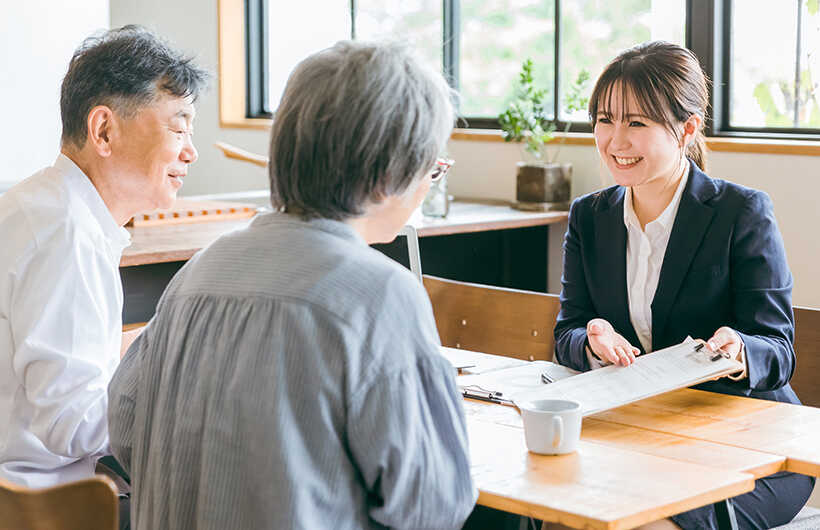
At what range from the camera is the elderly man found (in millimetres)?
1470

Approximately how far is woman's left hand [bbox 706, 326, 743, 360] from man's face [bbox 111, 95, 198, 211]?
0.94 m

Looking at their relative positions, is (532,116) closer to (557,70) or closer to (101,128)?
(557,70)

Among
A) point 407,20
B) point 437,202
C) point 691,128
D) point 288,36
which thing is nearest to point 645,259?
point 691,128

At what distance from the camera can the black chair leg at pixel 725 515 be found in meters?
1.57

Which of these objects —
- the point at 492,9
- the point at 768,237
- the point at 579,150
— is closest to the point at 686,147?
the point at 768,237

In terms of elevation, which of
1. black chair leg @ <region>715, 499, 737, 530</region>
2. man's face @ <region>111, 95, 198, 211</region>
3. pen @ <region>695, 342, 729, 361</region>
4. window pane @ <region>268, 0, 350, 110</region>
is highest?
window pane @ <region>268, 0, 350, 110</region>

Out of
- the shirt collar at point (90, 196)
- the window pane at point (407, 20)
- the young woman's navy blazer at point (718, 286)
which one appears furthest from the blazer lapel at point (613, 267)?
the window pane at point (407, 20)

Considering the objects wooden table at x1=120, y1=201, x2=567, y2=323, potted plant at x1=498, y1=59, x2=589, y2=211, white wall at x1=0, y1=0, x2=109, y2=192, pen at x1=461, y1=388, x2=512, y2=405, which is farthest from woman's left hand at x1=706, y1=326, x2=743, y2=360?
white wall at x1=0, y1=0, x2=109, y2=192

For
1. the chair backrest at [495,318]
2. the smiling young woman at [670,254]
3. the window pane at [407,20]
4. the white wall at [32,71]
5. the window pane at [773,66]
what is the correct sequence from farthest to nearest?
the window pane at [407,20] < the white wall at [32,71] < the window pane at [773,66] < the chair backrest at [495,318] < the smiling young woman at [670,254]

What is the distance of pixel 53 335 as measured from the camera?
58.0 inches

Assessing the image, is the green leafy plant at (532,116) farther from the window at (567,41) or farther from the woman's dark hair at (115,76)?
the woman's dark hair at (115,76)

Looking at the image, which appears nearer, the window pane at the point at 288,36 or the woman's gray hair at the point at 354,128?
the woman's gray hair at the point at 354,128

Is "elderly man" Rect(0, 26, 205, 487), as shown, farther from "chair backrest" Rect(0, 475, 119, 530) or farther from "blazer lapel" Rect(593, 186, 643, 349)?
"blazer lapel" Rect(593, 186, 643, 349)

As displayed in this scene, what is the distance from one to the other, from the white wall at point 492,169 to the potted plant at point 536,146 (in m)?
0.12
